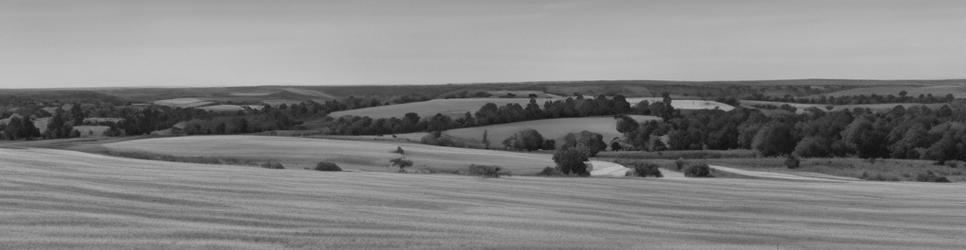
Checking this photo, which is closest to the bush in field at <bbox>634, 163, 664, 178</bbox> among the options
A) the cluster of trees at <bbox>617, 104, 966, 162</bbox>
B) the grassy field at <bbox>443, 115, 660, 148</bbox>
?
the grassy field at <bbox>443, 115, 660, 148</bbox>

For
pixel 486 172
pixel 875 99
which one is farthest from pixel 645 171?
pixel 875 99

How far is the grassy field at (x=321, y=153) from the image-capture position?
50.0m

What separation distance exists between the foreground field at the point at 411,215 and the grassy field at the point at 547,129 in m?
59.2

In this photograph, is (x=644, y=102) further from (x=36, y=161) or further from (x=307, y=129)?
(x=36, y=161)

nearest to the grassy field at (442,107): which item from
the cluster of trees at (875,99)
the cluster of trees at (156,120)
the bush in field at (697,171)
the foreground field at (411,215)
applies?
the cluster of trees at (156,120)

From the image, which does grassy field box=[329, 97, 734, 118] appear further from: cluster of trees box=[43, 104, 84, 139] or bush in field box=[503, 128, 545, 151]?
cluster of trees box=[43, 104, 84, 139]

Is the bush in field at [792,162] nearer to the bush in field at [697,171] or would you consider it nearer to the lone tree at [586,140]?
the lone tree at [586,140]

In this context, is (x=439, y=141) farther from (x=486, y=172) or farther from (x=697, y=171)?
(x=486, y=172)

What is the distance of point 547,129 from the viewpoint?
3809 inches

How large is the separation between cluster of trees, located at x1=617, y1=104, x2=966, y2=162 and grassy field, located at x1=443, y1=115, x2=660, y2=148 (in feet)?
6.76

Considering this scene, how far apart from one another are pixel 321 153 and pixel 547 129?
43968 millimetres

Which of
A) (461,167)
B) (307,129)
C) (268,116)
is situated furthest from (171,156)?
(268,116)

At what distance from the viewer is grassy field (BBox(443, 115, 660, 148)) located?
9250cm

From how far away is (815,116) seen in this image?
114 metres
